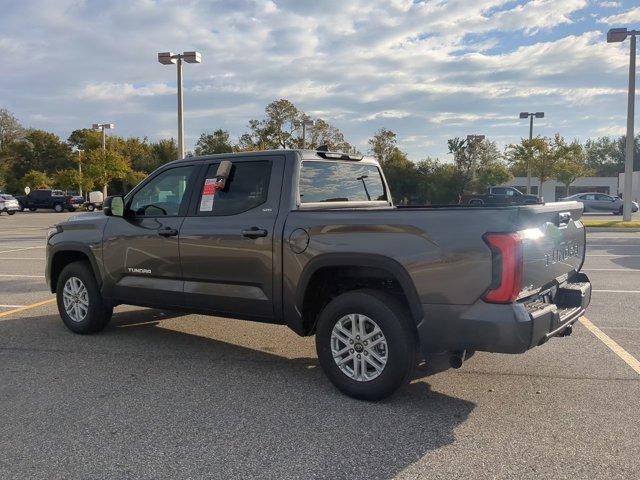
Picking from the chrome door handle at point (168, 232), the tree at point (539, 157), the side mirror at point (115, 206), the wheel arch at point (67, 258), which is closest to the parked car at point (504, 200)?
the chrome door handle at point (168, 232)

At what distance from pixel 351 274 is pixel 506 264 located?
3.99 feet

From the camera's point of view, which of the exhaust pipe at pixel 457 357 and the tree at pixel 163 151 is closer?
the exhaust pipe at pixel 457 357

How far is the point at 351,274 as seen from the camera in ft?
14.3

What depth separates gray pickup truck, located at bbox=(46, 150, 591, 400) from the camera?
3697 mm

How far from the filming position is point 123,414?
4.03 metres

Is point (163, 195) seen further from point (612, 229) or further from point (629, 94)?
point (629, 94)

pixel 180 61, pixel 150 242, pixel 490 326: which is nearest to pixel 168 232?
pixel 150 242

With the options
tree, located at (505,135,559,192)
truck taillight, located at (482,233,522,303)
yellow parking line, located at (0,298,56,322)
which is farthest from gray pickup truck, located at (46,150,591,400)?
tree, located at (505,135,559,192)

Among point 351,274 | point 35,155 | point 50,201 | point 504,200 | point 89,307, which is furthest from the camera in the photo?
point 35,155

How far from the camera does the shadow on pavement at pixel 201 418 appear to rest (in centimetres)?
330

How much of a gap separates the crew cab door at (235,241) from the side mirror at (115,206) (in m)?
0.89

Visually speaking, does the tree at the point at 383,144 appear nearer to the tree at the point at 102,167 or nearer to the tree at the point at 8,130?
the tree at the point at 102,167

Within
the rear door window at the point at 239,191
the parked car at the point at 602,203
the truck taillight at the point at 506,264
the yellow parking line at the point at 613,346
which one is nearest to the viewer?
the truck taillight at the point at 506,264

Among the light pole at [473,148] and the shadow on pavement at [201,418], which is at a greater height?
the light pole at [473,148]
